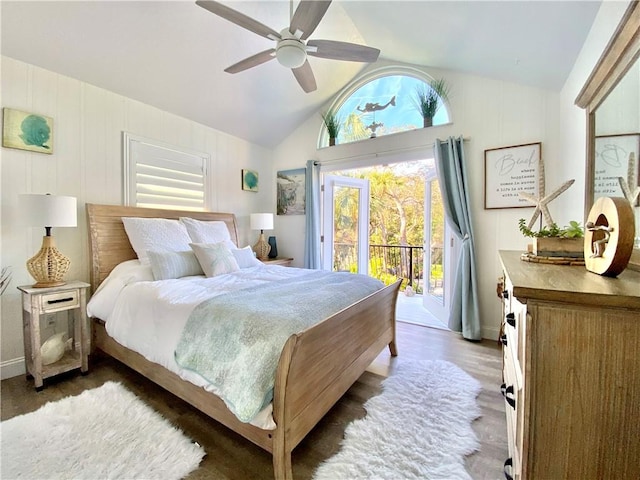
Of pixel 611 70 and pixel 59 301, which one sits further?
pixel 59 301

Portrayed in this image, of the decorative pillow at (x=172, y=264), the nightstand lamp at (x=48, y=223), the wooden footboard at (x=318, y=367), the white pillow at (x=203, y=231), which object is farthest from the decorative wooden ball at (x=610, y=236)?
the nightstand lamp at (x=48, y=223)

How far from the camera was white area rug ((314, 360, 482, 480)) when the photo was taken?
1.38m

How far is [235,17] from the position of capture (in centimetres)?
178

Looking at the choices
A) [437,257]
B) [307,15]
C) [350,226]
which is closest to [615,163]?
[307,15]

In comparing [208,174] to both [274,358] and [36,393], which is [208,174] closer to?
[36,393]

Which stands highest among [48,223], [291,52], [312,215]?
[291,52]

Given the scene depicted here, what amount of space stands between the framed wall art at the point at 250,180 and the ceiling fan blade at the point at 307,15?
8.76 ft

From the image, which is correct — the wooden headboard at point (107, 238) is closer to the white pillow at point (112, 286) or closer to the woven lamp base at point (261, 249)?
the white pillow at point (112, 286)

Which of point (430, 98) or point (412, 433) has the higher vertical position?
point (430, 98)

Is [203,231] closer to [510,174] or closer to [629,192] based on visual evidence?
[629,192]

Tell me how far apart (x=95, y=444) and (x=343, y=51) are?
9.80ft

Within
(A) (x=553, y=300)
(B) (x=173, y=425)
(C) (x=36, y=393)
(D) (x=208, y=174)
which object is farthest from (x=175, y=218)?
(A) (x=553, y=300)

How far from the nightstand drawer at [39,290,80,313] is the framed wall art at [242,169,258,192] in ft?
8.39

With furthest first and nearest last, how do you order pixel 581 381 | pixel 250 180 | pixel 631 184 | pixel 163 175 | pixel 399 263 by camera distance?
pixel 399 263
pixel 250 180
pixel 163 175
pixel 631 184
pixel 581 381
